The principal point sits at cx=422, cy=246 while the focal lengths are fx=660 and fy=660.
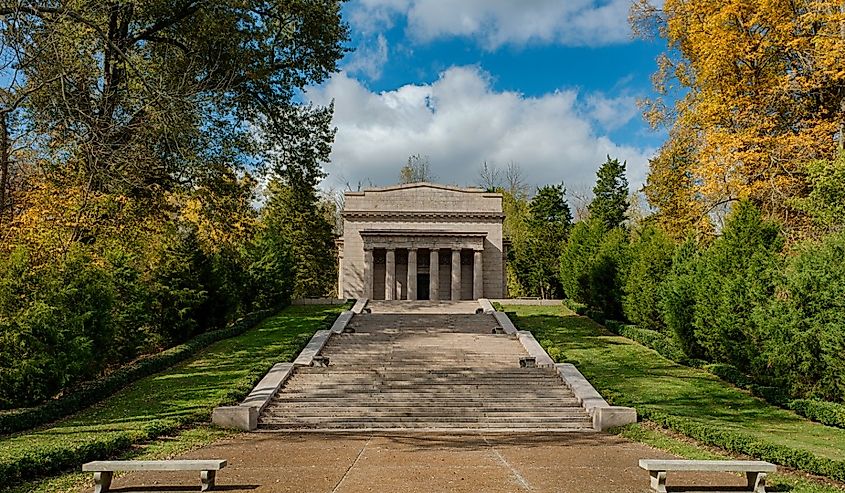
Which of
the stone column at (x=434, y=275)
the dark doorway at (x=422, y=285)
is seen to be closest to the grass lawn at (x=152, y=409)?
the stone column at (x=434, y=275)

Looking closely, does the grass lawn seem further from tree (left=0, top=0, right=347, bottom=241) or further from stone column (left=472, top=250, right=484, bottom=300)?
stone column (left=472, top=250, right=484, bottom=300)

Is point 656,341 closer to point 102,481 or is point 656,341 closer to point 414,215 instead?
point 102,481

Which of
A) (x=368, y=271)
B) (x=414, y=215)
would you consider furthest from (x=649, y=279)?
(x=414, y=215)

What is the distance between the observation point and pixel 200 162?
1747cm

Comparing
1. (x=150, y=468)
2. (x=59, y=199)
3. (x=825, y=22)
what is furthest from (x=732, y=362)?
(x=59, y=199)

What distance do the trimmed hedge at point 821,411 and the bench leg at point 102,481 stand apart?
12.3 metres

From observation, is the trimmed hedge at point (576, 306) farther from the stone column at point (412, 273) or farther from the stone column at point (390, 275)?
the stone column at point (390, 275)

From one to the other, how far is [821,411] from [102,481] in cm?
1262

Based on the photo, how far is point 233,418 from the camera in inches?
519

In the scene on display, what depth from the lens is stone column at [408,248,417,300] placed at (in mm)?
40031

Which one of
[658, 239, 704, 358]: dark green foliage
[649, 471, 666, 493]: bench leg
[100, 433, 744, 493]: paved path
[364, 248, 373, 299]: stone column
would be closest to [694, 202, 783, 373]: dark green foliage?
[658, 239, 704, 358]: dark green foliage

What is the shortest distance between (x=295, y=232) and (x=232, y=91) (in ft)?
88.6

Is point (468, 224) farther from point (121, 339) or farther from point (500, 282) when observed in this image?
point (121, 339)

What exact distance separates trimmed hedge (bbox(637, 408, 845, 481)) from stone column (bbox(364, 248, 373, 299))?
27599 mm
